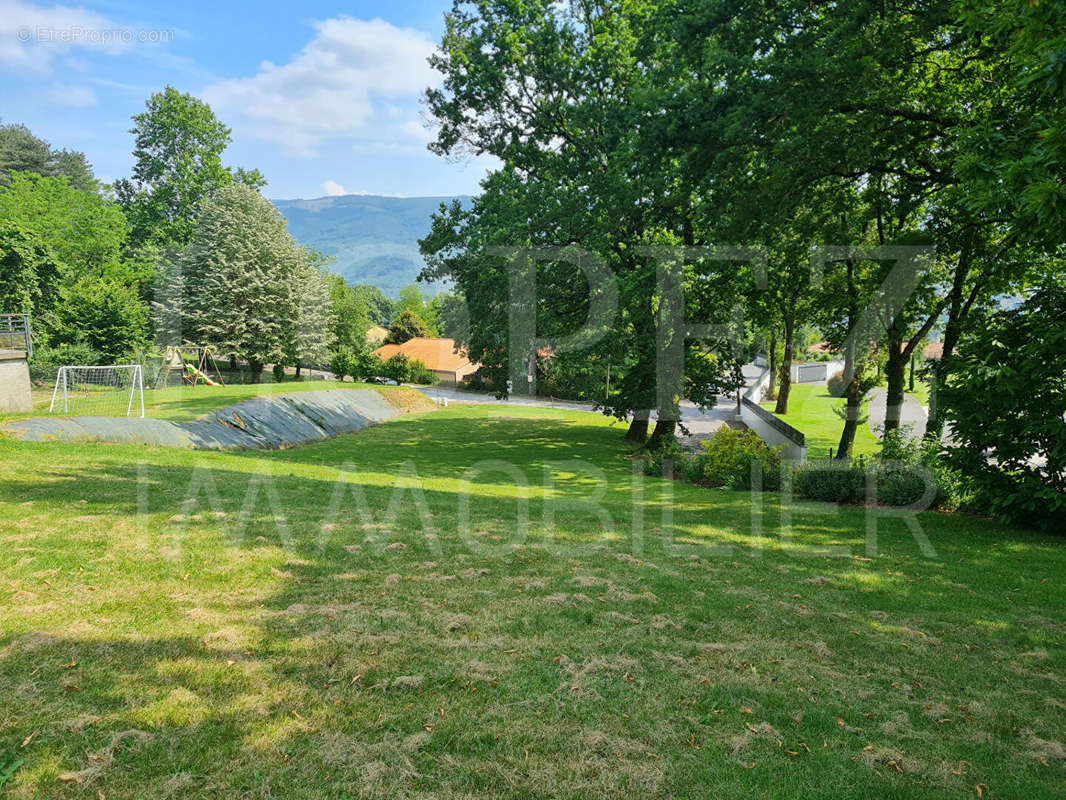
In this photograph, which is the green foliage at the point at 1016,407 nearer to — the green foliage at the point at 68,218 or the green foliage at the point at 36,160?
the green foliage at the point at 68,218

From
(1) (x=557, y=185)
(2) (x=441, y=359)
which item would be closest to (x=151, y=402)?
(1) (x=557, y=185)

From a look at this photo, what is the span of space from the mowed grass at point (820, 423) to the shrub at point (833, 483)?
11.7ft

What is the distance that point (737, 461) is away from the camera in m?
15.7

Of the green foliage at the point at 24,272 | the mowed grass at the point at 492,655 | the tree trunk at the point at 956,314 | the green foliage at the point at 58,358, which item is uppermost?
the green foliage at the point at 24,272

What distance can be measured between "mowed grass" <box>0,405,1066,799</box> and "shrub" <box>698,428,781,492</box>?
5.50 m

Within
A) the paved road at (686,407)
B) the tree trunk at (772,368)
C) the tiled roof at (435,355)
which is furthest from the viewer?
the tiled roof at (435,355)

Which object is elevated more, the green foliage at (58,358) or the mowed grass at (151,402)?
the green foliage at (58,358)

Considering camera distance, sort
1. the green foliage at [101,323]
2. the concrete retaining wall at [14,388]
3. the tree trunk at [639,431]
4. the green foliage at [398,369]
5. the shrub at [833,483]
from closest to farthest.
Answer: the shrub at [833,483], the concrete retaining wall at [14,388], the tree trunk at [639,431], the green foliage at [101,323], the green foliage at [398,369]

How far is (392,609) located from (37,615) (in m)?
2.71

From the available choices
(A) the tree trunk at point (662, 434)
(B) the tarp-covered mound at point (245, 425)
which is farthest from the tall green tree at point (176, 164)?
(A) the tree trunk at point (662, 434)

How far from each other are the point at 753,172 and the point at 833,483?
25.1 feet

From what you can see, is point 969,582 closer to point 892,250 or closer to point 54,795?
point 54,795

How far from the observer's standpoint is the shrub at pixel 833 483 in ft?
Result: 42.8

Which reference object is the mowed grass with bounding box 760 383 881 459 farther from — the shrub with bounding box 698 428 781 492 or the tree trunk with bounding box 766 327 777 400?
the shrub with bounding box 698 428 781 492
